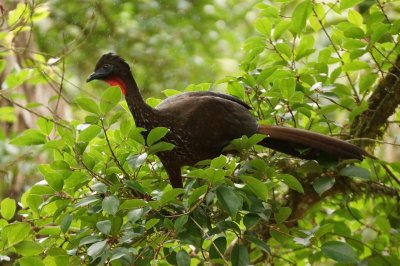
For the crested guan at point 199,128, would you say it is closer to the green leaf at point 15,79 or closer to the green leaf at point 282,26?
the green leaf at point 282,26

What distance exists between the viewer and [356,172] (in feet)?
5.13

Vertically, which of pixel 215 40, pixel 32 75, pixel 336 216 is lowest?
pixel 336 216

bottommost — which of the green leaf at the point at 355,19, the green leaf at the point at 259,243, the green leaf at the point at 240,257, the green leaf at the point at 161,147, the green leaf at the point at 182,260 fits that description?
the green leaf at the point at 240,257

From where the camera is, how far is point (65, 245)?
1708 millimetres

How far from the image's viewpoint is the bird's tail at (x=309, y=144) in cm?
160

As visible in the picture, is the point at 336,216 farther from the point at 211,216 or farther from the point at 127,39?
the point at 127,39

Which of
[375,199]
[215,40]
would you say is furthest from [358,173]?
[215,40]

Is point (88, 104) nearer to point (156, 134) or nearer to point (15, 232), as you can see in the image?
point (156, 134)

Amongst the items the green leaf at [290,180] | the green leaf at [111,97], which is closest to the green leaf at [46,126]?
the green leaf at [111,97]

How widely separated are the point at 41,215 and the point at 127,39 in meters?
2.39

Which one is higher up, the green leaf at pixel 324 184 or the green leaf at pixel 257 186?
the green leaf at pixel 257 186

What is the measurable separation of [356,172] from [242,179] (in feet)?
1.14

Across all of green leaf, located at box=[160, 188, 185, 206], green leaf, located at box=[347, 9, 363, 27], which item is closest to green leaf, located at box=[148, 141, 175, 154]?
green leaf, located at box=[160, 188, 185, 206]

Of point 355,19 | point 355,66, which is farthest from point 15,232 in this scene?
point 355,19
